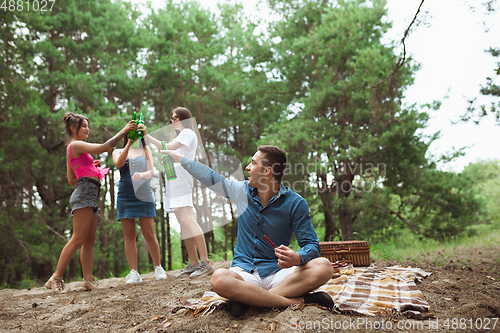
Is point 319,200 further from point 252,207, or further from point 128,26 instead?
point 128,26

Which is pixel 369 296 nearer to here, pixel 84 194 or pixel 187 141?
pixel 187 141

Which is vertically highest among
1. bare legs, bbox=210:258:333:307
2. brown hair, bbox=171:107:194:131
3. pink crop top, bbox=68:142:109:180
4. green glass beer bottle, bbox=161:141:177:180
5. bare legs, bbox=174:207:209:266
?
brown hair, bbox=171:107:194:131

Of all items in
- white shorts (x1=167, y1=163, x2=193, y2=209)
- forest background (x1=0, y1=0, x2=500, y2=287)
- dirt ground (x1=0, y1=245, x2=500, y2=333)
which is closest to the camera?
dirt ground (x1=0, y1=245, x2=500, y2=333)

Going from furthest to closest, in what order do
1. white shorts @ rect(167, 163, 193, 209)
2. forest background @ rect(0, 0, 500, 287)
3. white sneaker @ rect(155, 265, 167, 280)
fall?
1. forest background @ rect(0, 0, 500, 287)
2. white sneaker @ rect(155, 265, 167, 280)
3. white shorts @ rect(167, 163, 193, 209)

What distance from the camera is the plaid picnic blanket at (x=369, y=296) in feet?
8.11

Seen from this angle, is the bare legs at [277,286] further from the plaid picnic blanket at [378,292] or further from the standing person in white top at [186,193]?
the standing person in white top at [186,193]

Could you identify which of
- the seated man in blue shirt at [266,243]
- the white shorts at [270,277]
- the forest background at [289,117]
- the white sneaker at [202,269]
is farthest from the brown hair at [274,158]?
the forest background at [289,117]

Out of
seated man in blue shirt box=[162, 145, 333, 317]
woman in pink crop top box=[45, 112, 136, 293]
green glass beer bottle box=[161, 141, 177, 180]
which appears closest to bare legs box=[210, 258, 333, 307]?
seated man in blue shirt box=[162, 145, 333, 317]

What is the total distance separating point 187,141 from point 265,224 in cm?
162

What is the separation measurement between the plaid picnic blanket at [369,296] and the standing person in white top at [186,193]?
1.30 meters

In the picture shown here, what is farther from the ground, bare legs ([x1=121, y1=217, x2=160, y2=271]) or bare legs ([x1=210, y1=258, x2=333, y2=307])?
bare legs ([x1=121, y1=217, x2=160, y2=271])

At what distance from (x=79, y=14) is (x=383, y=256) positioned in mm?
12313

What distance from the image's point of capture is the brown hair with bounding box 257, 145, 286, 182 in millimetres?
2480

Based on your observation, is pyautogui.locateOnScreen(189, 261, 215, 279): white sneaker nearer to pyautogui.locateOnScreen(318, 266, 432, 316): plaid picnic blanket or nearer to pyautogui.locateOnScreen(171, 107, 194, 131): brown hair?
pyautogui.locateOnScreen(318, 266, 432, 316): plaid picnic blanket
